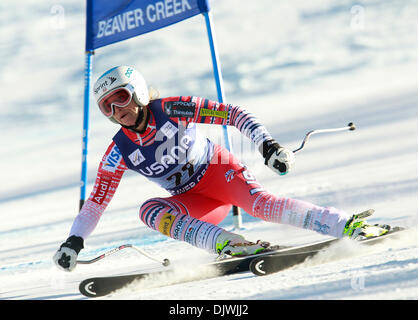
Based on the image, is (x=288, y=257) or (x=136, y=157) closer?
(x=288, y=257)

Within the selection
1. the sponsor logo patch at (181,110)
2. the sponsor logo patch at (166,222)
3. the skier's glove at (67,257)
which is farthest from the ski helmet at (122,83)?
the skier's glove at (67,257)

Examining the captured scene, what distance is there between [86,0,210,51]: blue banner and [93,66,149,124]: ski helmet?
8.20ft

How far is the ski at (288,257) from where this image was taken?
336 cm

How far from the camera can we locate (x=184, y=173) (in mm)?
4133

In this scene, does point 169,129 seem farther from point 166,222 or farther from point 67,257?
point 67,257

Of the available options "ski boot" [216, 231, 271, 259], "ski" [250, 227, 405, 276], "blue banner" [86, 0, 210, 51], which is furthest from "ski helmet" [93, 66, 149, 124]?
"blue banner" [86, 0, 210, 51]

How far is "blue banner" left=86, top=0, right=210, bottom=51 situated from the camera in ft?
20.5

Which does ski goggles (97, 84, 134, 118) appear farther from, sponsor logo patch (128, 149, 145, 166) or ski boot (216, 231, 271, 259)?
ski boot (216, 231, 271, 259)

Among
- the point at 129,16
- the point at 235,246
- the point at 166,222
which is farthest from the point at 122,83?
the point at 129,16

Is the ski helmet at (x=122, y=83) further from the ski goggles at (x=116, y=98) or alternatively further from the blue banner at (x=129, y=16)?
the blue banner at (x=129, y=16)

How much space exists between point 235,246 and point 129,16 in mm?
3867
